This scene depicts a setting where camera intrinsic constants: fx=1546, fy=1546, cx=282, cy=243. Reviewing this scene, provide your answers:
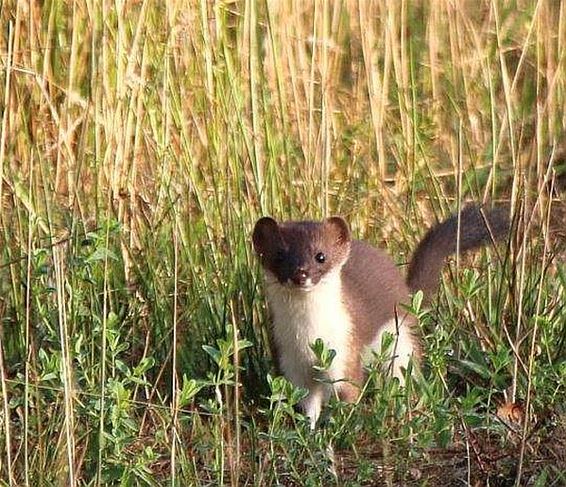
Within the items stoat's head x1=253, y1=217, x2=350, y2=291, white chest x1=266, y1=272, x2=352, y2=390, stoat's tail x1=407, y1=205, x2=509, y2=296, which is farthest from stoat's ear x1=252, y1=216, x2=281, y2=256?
stoat's tail x1=407, y1=205, x2=509, y2=296

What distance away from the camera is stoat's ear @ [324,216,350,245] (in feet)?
16.8

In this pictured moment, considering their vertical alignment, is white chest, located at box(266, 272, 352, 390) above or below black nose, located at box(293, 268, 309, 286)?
below

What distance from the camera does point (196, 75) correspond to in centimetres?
607

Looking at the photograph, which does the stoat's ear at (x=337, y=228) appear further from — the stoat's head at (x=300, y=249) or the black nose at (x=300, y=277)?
the black nose at (x=300, y=277)

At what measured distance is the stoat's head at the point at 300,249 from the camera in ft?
16.4

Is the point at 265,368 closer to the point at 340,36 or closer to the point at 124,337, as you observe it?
the point at 124,337

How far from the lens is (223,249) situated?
5.55m

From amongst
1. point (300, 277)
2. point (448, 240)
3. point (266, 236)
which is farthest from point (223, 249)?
point (448, 240)

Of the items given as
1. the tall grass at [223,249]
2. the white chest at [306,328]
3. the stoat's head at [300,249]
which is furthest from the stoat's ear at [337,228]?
the tall grass at [223,249]

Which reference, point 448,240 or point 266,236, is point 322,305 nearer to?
point 266,236

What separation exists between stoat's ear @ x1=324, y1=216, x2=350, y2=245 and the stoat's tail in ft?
1.34

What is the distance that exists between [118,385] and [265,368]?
3.77 ft

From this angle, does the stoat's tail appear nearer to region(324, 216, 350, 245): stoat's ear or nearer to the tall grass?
the tall grass

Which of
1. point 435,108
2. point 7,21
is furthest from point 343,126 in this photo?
point 7,21
